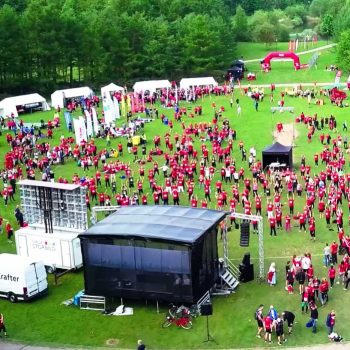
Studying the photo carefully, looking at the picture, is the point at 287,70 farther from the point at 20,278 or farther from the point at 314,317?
the point at 314,317

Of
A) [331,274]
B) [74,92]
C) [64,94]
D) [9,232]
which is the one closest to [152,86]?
[74,92]

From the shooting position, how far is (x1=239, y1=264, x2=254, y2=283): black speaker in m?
29.3

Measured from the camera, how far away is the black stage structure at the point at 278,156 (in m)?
44.3

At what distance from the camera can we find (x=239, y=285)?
95.5 feet

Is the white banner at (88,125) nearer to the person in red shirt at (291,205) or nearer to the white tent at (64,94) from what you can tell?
the white tent at (64,94)

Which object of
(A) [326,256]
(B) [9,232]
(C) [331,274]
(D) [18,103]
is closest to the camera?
(C) [331,274]

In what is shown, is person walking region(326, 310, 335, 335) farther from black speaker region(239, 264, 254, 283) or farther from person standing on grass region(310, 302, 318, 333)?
black speaker region(239, 264, 254, 283)

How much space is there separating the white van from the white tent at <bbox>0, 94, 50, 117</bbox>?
38842 millimetres

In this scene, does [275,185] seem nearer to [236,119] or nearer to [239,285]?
[239,285]

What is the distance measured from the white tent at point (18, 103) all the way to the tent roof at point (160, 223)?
3901 cm

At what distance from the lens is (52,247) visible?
30969 millimetres

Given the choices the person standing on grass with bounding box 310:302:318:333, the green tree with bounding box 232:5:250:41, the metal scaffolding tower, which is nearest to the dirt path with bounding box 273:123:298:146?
the metal scaffolding tower

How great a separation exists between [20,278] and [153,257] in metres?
5.54

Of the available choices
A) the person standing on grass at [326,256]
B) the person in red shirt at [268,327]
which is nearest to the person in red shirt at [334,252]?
the person standing on grass at [326,256]
